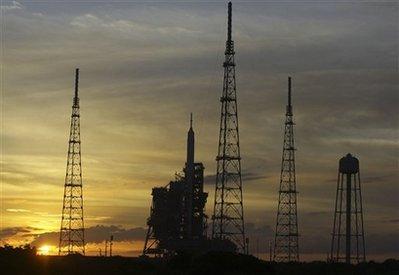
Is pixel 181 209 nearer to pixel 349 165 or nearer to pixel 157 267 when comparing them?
pixel 349 165

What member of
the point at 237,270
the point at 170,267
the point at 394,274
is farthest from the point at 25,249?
the point at 394,274

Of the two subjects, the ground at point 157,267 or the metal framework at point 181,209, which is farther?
the metal framework at point 181,209

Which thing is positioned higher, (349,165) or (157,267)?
(349,165)

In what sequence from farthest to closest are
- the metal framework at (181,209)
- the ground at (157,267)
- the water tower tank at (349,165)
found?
1. the metal framework at (181,209)
2. the water tower tank at (349,165)
3. the ground at (157,267)

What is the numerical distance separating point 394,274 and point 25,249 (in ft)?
129

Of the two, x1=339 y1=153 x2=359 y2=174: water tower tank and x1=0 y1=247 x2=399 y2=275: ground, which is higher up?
x1=339 y1=153 x2=359 y2=174: water tower tank

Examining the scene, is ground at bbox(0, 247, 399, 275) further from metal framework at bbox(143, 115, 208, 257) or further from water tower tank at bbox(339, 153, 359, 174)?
metal framework at bbox(143, 115, 208, 257)

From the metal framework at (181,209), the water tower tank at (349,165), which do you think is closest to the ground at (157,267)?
the water tower tank at (349,165)

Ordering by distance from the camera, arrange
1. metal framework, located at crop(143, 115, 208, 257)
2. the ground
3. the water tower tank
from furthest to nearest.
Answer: metal framework, located at crop(143, 115, 208, 257), the water tower tank, the ground

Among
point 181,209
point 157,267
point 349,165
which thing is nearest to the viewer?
point 157,267

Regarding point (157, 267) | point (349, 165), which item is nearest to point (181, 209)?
point (349, 165)

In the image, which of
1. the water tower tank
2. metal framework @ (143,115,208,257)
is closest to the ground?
the water tower tank

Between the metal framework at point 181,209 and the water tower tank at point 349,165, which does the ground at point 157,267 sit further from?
the metal framework at point 181,209

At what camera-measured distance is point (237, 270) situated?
8231 centimetres
